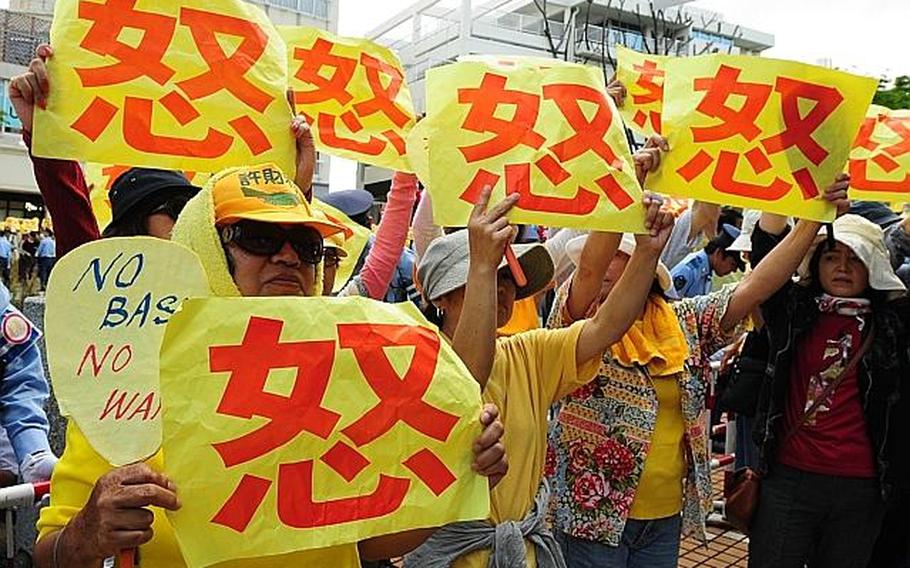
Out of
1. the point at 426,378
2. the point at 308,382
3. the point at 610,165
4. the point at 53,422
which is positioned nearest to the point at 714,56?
the point at 610,165

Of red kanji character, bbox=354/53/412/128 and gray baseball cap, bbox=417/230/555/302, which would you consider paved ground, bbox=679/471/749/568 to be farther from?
red kanji character, bbox=354/53/412/128

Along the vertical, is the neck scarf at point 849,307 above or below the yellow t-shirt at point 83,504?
above

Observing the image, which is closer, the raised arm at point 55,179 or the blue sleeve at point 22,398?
the raised arm at point 55,179

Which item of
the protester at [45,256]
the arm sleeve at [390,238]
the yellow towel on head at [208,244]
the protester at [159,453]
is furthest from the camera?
the protester at [45,256]

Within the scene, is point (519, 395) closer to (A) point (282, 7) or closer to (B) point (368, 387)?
(B) point (368, 387)

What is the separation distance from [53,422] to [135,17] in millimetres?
2179

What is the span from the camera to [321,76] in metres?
3.08

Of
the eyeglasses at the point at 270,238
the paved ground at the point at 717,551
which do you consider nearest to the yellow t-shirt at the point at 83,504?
the eyeglasses at the point at 270,238

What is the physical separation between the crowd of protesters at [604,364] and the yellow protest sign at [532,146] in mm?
77

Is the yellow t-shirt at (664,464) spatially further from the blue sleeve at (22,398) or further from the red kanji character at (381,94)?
the blue sleeve at (22,398)

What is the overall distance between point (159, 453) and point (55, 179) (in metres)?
0.83

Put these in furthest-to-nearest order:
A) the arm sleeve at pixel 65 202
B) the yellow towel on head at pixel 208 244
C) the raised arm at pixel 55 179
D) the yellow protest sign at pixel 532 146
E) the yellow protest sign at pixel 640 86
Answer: the yellow protest sign at pixel 640 86, the yellow protest sign at pixel 532 146, the arm sleeve at pixel 65 202, the raised arm at pixel 55 179, the yellow towel on head at pixel 208 244

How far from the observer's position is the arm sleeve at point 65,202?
1.95 meters

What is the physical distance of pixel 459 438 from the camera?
4.81 feet
